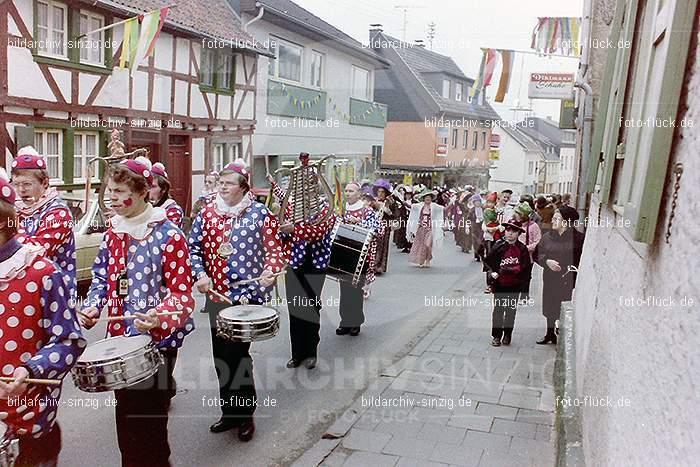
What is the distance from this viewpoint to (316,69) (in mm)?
23953

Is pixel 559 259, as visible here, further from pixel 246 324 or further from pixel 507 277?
pixel 246 324

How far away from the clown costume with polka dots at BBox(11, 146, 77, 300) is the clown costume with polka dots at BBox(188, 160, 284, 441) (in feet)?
3.14

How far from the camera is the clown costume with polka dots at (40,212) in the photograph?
17.1 ft

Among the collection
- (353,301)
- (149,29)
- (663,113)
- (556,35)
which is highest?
(556,35)

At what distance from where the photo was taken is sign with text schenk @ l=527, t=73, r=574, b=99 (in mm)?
13523

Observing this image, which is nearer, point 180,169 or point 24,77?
point 24,77

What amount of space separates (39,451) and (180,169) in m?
14.7

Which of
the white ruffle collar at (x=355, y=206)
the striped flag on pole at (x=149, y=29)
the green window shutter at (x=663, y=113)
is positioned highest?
the striped flag on pole at (x=149, y=29)

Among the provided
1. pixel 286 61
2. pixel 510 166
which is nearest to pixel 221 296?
pixel 286 61

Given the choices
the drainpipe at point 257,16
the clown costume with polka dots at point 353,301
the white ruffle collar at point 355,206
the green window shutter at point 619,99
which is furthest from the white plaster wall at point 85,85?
the green window shutter at point 619,99

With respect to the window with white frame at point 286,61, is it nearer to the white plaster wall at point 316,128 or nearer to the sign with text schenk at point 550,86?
the white plaster wall at point 316,128

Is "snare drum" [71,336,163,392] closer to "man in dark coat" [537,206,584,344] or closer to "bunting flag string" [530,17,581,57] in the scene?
"man in dark coat" [537,206,584,344]

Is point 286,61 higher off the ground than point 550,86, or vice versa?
point 286,61

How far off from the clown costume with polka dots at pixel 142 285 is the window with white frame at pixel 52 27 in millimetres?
9630
